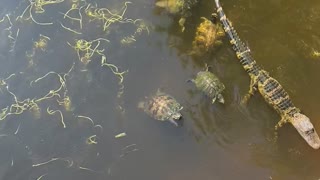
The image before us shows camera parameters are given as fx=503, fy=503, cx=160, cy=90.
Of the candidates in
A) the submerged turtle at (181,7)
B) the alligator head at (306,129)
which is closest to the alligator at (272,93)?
the alligator head at (306,129)

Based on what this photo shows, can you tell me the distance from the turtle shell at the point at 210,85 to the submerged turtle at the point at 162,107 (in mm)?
384

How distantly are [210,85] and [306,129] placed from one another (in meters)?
1.28

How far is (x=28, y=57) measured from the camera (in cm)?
709

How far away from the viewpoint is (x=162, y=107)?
6.31 meters

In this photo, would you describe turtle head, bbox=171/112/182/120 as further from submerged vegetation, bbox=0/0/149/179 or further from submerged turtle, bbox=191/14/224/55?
submerged turtle, bbox=191/14/224/55

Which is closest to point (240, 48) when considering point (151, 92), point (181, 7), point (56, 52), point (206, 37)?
point (206, 37)

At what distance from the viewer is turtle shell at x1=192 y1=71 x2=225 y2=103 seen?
632 centimetres

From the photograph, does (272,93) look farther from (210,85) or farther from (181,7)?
(181,7)

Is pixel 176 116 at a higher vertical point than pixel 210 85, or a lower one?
lower

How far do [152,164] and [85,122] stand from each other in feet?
3.48

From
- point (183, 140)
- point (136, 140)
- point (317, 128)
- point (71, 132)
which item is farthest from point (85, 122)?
point (317, 128)

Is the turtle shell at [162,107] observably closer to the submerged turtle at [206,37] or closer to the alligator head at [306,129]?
the submerged turtle at [206,37]

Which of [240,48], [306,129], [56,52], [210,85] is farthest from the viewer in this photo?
[56,52]

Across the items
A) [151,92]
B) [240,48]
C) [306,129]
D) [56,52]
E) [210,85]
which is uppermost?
[240,48]
